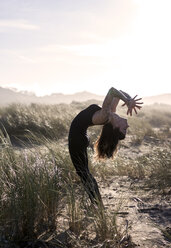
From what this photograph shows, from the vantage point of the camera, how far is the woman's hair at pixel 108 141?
307 centimetres

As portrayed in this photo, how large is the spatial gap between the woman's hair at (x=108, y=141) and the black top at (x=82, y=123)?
0.19m

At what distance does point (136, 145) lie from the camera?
805 cm

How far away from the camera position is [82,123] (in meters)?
3.15

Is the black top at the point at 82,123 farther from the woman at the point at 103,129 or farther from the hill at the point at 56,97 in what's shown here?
the hill at the point at 56,97

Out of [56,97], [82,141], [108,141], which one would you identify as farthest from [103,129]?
[56,97]

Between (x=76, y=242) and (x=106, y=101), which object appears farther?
(x=106, y=101)

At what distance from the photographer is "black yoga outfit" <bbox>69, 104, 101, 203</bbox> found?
3.11 metres

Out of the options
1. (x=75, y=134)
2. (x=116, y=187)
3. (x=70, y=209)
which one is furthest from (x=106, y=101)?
(x=116, y=187)

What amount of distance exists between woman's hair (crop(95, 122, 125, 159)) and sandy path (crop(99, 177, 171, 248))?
0.49 metres

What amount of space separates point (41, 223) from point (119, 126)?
1143mm

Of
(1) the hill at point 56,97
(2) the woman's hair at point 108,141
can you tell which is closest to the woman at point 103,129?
(2) the woman's hair at point 108,141

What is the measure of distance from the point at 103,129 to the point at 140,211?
3.29 feet

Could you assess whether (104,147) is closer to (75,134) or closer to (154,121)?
(75,134)

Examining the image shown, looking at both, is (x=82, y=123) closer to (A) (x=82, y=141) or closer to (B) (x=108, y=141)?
(A) (x=82, y=141)
